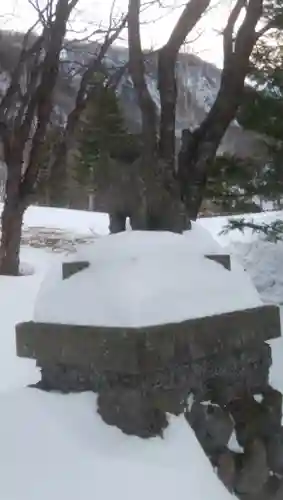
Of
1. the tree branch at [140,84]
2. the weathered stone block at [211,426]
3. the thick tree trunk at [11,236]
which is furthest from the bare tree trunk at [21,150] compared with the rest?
the weathered stone block at [211,426]

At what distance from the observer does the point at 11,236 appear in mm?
9906

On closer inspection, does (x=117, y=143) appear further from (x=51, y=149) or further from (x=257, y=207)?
(x=51, y=149)

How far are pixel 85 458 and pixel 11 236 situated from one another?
7468mm

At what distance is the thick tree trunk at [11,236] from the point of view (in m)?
9.90

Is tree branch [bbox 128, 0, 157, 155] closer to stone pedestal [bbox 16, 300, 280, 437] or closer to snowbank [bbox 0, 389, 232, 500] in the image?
stone pedestal [bbox 16, 300, 280, 437]

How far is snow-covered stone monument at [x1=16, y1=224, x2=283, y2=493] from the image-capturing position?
2832mm

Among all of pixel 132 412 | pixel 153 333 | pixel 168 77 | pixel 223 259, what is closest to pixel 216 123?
pixel 168 77

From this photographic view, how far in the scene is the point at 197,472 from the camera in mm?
2812

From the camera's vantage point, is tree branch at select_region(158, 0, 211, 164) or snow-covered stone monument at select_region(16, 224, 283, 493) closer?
snow-covered stone monument at select_region(16, 224, 283, 493)

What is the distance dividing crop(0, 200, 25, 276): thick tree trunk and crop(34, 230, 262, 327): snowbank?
6778mm

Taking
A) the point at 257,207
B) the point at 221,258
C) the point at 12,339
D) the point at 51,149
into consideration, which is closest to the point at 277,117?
the point at 257,207

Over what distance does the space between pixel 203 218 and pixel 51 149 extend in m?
5.49

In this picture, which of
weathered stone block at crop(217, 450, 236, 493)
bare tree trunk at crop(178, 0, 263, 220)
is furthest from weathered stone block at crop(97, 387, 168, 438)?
bare tree trunk at crop(178, 0, 263, 220)

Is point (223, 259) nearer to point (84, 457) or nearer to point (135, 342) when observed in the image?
point (135, 342)
